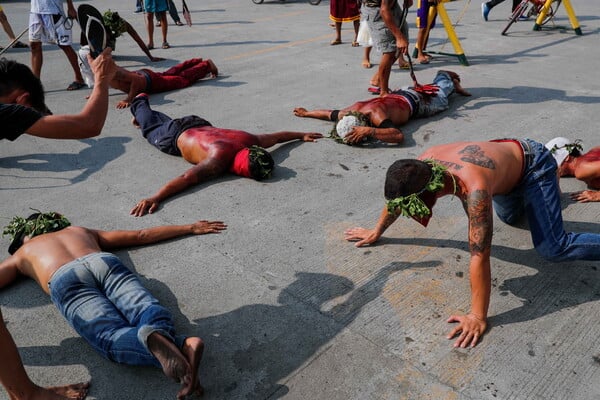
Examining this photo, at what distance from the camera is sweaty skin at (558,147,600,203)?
3481 mm

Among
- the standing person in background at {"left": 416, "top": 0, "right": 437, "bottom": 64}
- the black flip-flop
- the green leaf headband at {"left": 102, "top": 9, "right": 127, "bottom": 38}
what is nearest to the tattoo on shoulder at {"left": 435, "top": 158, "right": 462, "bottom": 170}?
the black flip-flop

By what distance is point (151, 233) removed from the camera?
125 inches

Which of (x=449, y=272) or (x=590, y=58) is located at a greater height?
(x=590, y=58)

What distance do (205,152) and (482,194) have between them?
2450mm

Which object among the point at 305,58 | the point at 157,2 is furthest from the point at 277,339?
the point at 157,2

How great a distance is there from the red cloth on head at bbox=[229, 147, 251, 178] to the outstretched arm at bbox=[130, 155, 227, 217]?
9 centimetres

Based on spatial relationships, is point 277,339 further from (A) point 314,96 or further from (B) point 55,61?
(B) point 55,61

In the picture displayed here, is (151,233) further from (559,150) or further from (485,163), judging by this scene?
(559,150)

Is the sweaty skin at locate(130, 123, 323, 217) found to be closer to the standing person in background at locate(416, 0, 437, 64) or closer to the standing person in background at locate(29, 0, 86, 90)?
the standing person in background at locate(29, 0, 86, 90)

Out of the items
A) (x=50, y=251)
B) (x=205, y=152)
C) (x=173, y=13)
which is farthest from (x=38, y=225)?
Result: (x=173, y=13)

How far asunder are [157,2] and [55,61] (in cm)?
186

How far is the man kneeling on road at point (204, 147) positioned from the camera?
3803 mm

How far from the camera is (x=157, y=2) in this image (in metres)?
7.68

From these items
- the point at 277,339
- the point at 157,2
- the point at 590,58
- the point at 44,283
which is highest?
the point at 157,2
